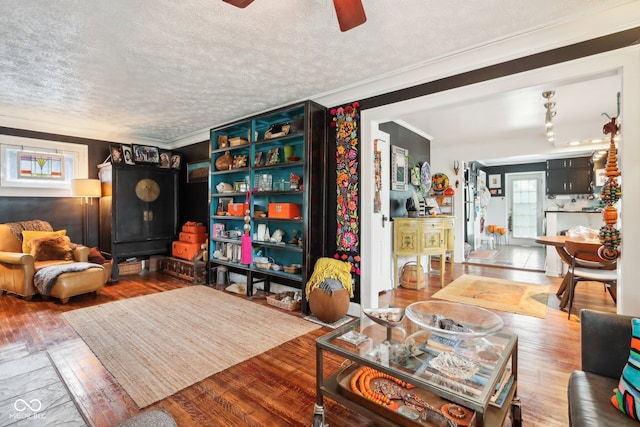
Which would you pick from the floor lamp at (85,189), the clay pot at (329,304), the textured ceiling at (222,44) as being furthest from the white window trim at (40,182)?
the clay pot at (329,304)

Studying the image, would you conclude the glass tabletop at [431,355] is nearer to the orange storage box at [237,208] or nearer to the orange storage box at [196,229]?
the orange storage box at [237,208]

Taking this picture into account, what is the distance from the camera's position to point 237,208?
4.39 metres

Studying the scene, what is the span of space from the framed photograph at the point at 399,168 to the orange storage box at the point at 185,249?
11.3 ft

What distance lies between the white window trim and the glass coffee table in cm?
570

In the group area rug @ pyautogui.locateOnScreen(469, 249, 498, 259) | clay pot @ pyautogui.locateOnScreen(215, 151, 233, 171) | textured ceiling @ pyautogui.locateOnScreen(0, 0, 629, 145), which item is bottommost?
area rug @ pyautogui.locateOnScreen(469, 249, 498, 259)

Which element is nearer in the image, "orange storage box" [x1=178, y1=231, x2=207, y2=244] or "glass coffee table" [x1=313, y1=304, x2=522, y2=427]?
"glass coffee table" [x1=313, y1=304, x2=522, y2=427]

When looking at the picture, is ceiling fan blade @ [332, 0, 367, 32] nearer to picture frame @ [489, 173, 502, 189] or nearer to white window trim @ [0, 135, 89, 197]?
white window trim @ [0, 135, 89, 197]

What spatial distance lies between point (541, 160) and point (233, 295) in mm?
8959

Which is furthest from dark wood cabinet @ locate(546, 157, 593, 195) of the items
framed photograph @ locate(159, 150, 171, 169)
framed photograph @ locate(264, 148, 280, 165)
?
framed photograph @ locate(159, 150, 171, 169)

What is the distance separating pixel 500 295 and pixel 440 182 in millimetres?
3149

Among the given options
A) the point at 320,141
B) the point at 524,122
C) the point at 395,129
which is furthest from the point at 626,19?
the point at 524,122

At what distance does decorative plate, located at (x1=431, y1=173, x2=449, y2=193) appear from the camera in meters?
6.61

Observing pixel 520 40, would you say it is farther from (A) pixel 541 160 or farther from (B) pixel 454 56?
(A) pixel 541 160

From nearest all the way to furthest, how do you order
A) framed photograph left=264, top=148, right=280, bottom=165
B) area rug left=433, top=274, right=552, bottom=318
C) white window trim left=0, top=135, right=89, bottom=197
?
area rug left=433, top=274, right=552, bottom=318 < framed photograph left=264, top=148, right=280, bottom=165 < white window trim left=0, top=135, right=89, bottom=197
